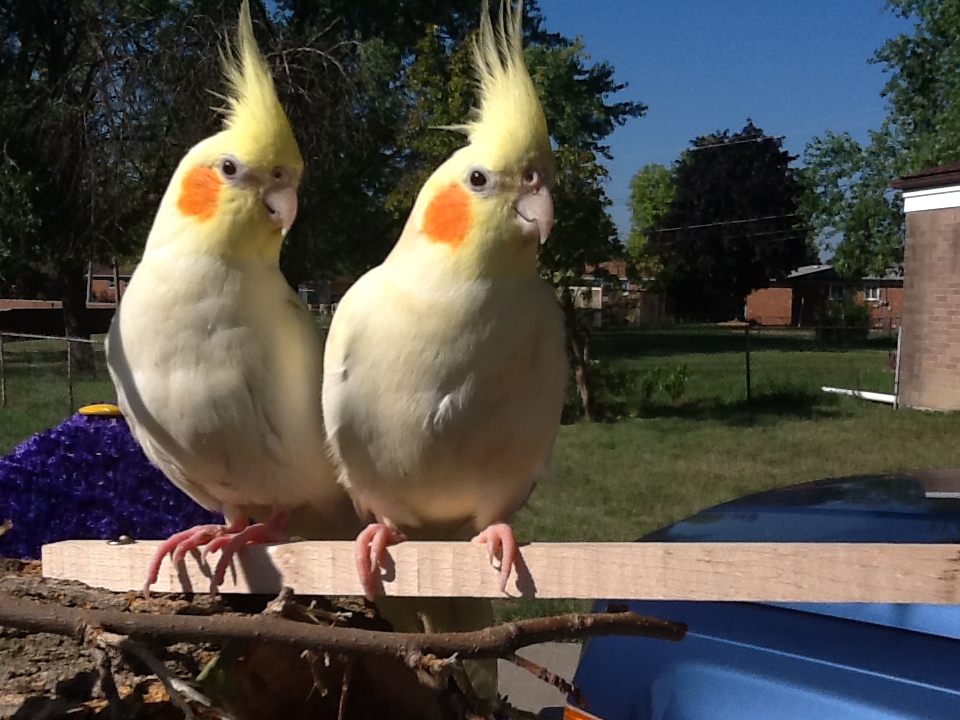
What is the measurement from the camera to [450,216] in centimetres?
171

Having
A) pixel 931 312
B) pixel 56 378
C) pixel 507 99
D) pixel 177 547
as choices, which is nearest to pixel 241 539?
pixel 177 547

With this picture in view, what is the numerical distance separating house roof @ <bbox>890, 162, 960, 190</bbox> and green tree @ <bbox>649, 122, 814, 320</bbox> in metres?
23.4

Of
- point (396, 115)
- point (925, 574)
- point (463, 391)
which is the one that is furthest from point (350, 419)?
point (396, 115)

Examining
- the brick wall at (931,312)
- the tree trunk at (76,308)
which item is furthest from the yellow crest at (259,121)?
the tree trunk at (76,308)

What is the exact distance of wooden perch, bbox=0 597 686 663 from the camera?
4.23 feet

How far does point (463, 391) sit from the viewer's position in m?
1.66

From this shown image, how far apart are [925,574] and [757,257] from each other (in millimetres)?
39139

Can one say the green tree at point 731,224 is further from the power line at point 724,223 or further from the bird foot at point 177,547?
the bird foot at point 177,547

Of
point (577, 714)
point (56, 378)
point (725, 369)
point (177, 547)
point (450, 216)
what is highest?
point (450, 216)

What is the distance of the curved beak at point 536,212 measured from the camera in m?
1.68

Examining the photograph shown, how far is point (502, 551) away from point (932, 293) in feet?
45.4

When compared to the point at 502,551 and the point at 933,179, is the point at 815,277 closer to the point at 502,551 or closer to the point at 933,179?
the point at 933,179

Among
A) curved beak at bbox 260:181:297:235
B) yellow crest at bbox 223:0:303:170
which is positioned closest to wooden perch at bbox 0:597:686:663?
curved beak at bbox 260:181:297:235

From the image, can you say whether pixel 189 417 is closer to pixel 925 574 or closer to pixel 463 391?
pixel 463 391
